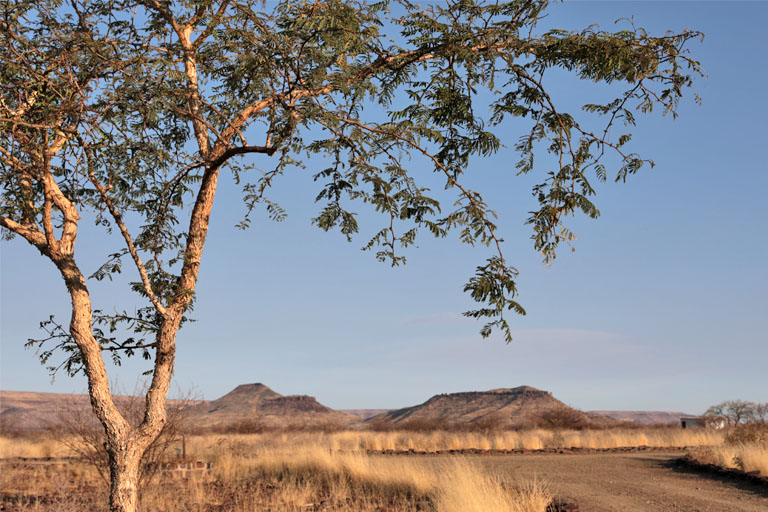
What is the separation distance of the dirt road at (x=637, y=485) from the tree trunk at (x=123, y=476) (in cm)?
656

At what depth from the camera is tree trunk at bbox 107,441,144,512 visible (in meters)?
7.71

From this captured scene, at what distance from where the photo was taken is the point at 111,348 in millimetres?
8406

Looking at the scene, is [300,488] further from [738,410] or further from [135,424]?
[738,410]

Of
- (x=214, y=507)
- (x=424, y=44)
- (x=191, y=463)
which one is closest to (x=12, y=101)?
(x=424, y=44)

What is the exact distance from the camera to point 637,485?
41.8ft

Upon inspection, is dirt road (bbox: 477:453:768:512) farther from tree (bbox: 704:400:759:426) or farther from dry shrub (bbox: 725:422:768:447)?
tree (bbox: 704:400:759:426)

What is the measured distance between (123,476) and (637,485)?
976 centimetres

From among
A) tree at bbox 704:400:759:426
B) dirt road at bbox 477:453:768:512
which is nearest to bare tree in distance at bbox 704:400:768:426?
tree at bbox 704:400:759:426

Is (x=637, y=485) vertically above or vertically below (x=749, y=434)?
below

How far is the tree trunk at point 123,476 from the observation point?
7.71 metres

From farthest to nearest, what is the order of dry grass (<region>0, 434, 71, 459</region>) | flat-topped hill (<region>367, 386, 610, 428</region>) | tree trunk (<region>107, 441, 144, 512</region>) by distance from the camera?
flat-topped hill (<region>367, 386, 610, 428</region>) < dry grass (<region>0, 434, 71, 459</region>) < tree trunk (<region>107, 441, 144, 512</region>)

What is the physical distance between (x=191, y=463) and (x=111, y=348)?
914 centimetres

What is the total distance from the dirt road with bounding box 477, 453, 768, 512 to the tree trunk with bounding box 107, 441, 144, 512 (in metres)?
6.56

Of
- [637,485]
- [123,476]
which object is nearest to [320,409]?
[637,485]
